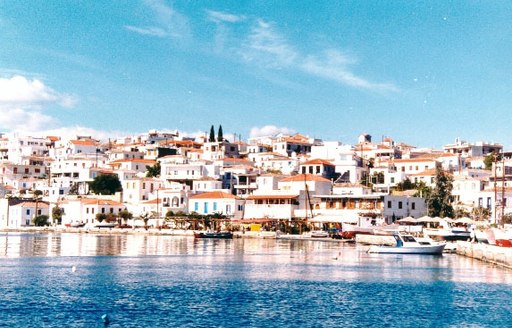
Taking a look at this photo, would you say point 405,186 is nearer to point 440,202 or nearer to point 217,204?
point 440,202

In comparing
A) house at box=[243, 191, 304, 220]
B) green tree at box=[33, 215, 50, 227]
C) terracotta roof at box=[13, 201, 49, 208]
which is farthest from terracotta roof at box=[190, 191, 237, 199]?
terracotta roof at box=[13, 201, 49, 208]

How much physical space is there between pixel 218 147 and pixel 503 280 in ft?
349

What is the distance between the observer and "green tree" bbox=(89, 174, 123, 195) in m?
124

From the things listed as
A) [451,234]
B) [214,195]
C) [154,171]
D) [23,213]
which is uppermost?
[154,171]

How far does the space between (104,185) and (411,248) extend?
72499 millimetres

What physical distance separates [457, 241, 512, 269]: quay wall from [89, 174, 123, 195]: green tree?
7318 centimetres

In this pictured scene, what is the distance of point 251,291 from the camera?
1467 inches

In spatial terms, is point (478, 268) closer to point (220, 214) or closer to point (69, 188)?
point (220, 214)

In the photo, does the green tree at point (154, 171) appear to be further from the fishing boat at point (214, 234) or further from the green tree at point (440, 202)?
the green tree at point (440, 202)

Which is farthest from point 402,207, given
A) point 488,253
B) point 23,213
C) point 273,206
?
point 23,213

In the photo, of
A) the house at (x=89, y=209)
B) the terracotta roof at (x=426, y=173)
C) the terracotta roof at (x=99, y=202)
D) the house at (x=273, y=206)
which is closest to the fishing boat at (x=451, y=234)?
the house at (x=273, y=206)

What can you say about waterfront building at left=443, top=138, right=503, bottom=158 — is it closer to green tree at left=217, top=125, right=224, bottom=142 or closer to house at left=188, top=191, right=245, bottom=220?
green tree at left=217, top=125, right=224, bottom=142

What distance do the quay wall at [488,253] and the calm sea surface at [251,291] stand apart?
90 cm

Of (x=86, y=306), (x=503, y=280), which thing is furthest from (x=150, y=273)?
(x=503, y=280)
